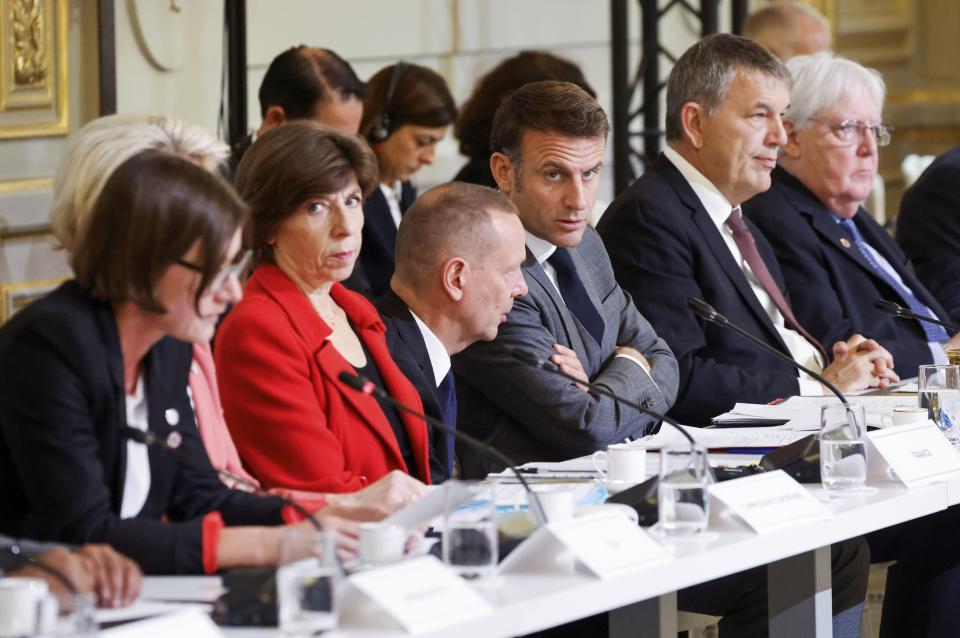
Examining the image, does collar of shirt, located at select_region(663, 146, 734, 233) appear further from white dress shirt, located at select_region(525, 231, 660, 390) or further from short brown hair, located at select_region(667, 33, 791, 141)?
white dress shirt, located at select_region(525, 231, 660, 390)

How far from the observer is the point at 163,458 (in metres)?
2.06

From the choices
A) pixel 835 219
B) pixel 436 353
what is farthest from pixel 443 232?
pixel 835 219

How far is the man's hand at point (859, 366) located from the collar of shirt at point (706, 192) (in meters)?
0.41

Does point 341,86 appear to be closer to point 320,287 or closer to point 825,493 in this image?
point 320,287

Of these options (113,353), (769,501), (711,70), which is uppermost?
(711,70)

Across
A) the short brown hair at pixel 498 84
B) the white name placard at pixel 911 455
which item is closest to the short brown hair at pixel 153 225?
the white name placard at pixel 911 455

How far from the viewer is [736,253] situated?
3799mm

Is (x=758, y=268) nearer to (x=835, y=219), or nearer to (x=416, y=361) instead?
(x=835, y=219)

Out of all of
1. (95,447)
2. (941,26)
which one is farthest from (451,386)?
(941,26)

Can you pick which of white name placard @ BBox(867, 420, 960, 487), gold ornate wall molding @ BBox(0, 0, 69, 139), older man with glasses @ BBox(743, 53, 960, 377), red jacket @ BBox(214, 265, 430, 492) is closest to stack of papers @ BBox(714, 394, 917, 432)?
white name placard @ BBox(867, 420, 960, 487)

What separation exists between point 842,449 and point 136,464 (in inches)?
41.0

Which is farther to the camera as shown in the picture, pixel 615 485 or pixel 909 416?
pixel 909 416

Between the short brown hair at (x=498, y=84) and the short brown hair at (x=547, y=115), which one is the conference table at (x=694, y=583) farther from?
the short brown hair at (x=498, y=84)

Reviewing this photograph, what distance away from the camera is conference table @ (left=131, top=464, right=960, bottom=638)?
1.66 meters
